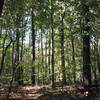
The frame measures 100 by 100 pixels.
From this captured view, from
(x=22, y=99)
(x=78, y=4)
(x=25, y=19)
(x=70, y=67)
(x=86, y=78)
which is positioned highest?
(x=78, y=4)

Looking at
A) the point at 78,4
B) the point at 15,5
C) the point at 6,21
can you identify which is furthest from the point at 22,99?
the point at 78,4

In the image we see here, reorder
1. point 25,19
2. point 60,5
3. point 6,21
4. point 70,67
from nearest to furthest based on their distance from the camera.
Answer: point 6,21
point 25,19
point 60,5
point 70,67

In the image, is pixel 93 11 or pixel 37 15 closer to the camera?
pixel 37 15

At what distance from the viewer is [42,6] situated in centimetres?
947

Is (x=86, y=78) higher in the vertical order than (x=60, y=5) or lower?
lower

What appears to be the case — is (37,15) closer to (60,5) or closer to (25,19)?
(25,19)

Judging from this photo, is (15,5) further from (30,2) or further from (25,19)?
(25,19)

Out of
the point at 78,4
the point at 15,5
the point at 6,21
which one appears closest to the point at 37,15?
the point at 15,5

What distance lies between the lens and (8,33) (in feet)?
36.7

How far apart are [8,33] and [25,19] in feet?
4.40

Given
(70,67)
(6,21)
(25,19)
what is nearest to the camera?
(6,21)

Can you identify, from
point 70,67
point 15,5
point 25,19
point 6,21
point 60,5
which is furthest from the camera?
point 70,67

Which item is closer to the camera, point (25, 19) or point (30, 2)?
point (30, 2)

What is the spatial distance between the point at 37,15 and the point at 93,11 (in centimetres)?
384
